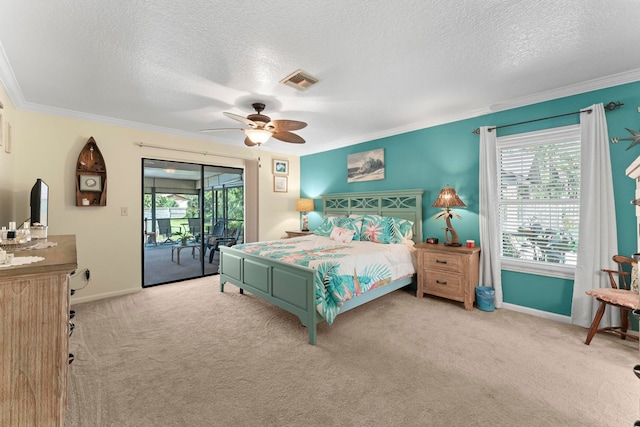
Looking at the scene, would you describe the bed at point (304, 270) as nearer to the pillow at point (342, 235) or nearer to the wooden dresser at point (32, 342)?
the pillow at point (342, 235)

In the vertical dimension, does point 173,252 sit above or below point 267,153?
below

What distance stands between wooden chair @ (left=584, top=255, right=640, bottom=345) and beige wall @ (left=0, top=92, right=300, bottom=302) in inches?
217

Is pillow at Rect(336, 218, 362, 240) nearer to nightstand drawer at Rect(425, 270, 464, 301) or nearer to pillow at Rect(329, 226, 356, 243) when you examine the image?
pillow at Rect(329, 226, 356, 243)

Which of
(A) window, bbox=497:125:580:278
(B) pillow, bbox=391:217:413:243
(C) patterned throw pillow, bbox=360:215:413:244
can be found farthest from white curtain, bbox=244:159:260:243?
(A) window, bbox=497:125:580:278

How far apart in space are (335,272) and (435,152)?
2528 millimetres

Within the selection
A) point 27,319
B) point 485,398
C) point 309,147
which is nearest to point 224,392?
point 27,319

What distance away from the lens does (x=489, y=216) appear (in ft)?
10.9

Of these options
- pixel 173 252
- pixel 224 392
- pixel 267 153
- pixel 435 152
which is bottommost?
pixel 224 392

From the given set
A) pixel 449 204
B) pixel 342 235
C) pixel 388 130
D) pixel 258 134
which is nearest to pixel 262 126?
pixel 258 134

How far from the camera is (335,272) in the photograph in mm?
2703

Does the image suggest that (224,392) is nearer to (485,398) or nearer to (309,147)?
(485,398)

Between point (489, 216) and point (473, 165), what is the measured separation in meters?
0.74

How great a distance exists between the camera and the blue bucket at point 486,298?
3.19 metres

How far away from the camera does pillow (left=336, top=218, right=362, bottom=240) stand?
4203mm
